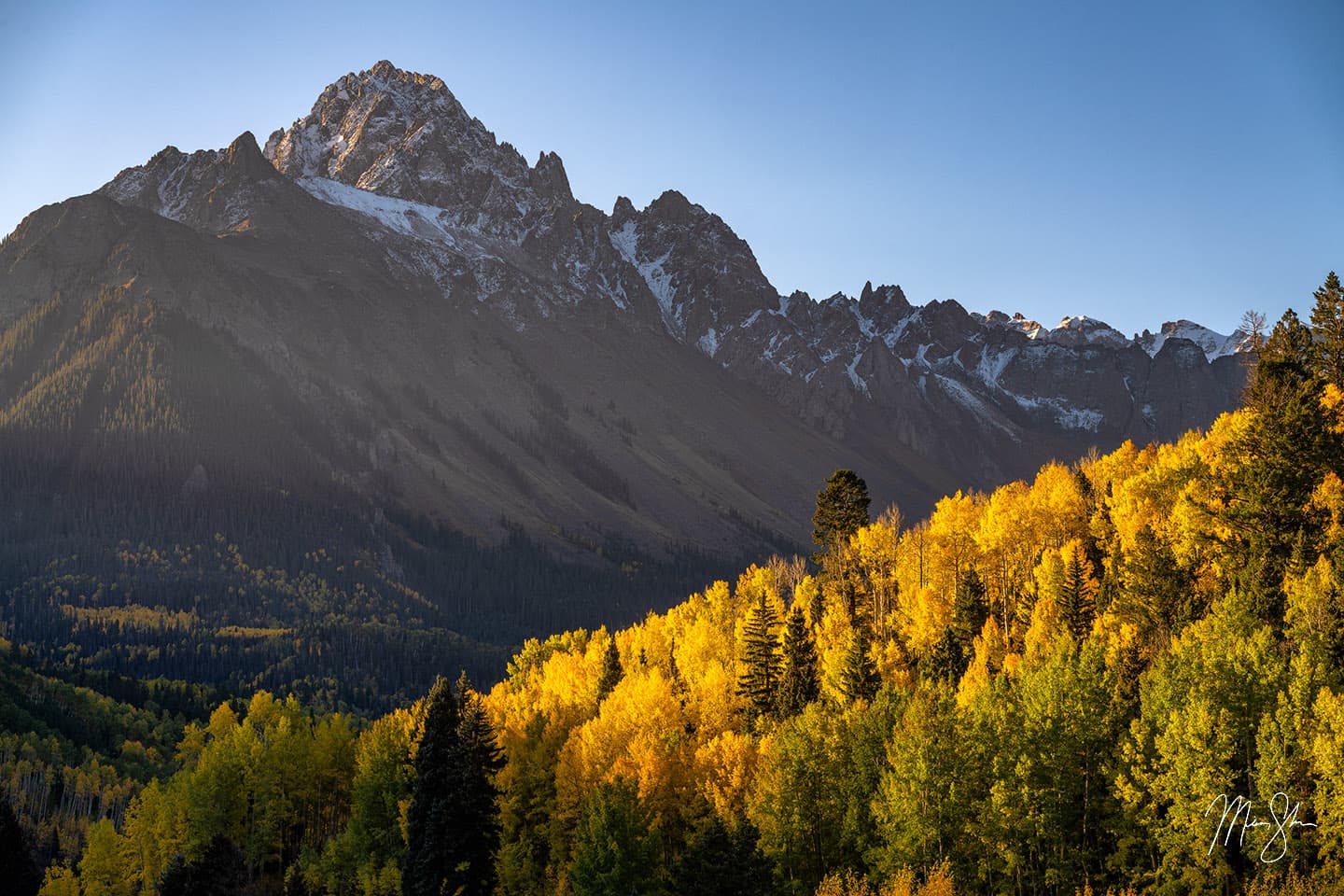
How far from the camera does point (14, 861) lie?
8756cm

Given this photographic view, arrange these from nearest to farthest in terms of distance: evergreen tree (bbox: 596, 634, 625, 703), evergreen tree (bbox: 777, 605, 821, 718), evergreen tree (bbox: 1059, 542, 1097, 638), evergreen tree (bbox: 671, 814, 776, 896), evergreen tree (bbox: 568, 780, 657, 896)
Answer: evergreen tree (bbox: 671, 814, 776, 896) < evergreen tree (bbox: 568, 780, 657, 896) < evergreen tree (bbox: 1059, 542, 1097, 638) < evergreen tree (bbox: 777, 605, 821, 718) < evergreen tree (bbox: 596, 634, 625, 703)

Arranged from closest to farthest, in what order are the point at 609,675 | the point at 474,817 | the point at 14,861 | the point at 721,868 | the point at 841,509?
the point at 721,868, the point at 474,817, the point at 14,861, the point at 609,675, the point at 841,509

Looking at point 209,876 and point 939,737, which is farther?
point 209,876

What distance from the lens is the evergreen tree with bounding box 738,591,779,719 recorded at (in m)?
73.2

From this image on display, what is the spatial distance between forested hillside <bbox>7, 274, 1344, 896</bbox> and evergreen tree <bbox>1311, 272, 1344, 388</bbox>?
144mm

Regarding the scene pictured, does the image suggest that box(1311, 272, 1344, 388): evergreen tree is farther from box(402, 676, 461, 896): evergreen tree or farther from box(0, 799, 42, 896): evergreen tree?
box(0, 799, 42, 896): evergreen tree

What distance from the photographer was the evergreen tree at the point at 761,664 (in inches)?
2884

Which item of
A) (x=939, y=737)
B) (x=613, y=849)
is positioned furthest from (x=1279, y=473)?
(x=613, y=849)

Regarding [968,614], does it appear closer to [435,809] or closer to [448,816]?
[448,816]

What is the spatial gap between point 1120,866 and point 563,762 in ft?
120

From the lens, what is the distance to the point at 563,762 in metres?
70.0

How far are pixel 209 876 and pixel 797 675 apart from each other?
39.0 meters

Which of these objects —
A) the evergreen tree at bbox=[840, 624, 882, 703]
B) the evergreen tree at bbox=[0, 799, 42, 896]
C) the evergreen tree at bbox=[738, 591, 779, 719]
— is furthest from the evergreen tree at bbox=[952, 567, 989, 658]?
the evergreen tree at bbox=[0, 799, 42, 896]
